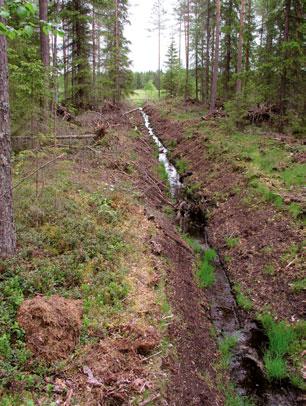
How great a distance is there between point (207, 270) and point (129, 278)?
9.40ft

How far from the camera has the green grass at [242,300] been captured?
7815mm

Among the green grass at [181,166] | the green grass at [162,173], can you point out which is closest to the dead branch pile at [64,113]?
the green grass at [162,173]

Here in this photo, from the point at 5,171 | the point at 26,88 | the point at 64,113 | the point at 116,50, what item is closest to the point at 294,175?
the point at 26,88

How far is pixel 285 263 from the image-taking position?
855 cm

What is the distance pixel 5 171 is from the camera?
5953mm

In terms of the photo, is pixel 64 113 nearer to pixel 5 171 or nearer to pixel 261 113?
pixel 5 171

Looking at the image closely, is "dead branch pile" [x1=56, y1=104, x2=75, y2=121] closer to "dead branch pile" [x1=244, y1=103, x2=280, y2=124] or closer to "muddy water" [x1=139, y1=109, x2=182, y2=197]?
"muddy water" [x1=139, y1=109, x2=182, y2=197]

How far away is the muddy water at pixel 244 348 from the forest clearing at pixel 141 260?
0.03 m

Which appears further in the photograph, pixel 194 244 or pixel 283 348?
pixel 194 244

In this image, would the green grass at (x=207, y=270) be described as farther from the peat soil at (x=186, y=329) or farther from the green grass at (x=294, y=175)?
the green grass at (x=294, y=175)

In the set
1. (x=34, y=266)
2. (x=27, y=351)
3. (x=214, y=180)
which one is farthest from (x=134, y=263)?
(x=214, y=180)

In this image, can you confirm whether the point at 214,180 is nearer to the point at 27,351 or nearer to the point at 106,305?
the point at 106,305

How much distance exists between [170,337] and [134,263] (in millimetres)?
2104

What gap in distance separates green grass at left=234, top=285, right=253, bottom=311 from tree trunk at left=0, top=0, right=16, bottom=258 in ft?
17.5
